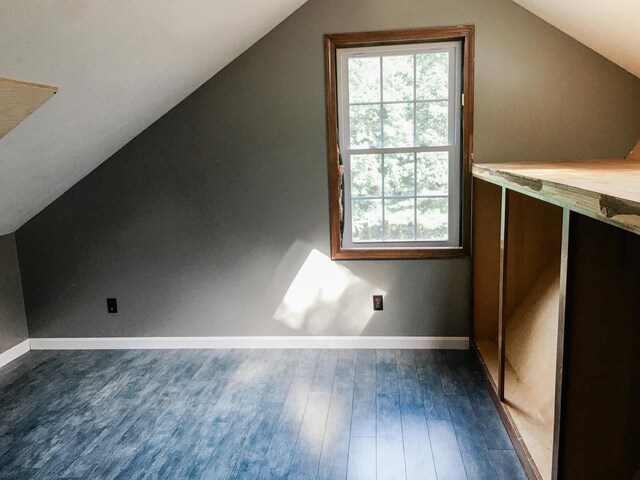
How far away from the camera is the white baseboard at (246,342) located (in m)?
3.38

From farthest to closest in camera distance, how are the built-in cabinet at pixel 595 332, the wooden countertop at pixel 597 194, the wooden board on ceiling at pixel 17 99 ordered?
the wooden board on ceiling at pixel 17 99
the built-in cabinet at pixel 595 332
the wooden countertop at pixel 597 194

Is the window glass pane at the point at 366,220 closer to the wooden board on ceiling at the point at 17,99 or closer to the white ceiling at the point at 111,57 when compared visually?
the white ceiling at the point at 111,57

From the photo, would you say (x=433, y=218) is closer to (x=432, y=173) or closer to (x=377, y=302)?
(x=432, y=173)

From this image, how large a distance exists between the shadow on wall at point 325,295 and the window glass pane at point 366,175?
1.65 feet

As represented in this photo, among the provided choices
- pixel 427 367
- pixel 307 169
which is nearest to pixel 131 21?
pixel 307 169

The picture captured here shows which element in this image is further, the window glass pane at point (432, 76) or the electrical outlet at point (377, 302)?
the electrical outlet at point (377, 302)

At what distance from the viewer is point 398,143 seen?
328 centimetres

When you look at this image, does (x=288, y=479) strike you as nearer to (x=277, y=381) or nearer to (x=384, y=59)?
(x=277, y=381)

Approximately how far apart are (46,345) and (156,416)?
1.53 m

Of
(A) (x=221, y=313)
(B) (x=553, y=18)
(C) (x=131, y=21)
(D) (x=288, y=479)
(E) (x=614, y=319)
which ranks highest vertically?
(B) (x=553, y=18)

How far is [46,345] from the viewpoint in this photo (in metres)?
3.68

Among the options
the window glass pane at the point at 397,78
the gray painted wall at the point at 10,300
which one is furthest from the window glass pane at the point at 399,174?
the gray painted wall at the point at 10,300

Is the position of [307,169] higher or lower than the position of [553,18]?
lower

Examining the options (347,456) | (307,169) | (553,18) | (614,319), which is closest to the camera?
(614,319)
